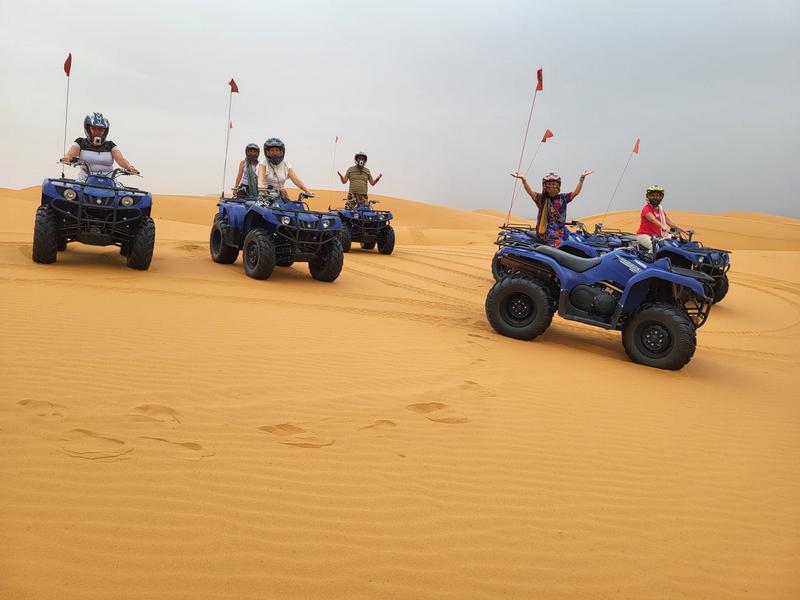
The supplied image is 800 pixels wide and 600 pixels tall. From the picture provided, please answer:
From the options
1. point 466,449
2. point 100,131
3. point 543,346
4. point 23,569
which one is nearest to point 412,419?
point 466,449

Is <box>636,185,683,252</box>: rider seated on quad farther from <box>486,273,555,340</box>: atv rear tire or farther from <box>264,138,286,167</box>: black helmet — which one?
<box>264,138,286,167</box>: black helmet

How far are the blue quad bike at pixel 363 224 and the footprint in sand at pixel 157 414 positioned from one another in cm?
1130

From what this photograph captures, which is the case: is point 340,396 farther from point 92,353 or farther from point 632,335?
point 632,335

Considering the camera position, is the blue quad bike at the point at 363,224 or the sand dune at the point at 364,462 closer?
the sand dune at the point at 364,462

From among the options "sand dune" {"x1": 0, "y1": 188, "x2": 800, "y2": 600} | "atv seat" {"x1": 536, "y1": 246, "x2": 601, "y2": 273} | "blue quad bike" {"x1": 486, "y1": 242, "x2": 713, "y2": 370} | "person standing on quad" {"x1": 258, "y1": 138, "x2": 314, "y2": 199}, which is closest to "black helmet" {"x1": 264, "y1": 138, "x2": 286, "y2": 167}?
"person standing on quad" {"x1": 258, "y1": 138, "x2": 314, "y2": 199}

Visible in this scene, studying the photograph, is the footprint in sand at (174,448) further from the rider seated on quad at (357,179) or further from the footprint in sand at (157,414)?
the rider seated on quad at (357,179)

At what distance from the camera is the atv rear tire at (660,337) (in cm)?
662

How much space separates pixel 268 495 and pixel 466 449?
1313mm

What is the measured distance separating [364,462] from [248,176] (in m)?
8.72

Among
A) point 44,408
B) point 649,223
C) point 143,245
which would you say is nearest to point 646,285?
point 649,223

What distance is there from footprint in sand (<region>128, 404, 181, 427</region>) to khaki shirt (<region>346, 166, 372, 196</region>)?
39.8 ft

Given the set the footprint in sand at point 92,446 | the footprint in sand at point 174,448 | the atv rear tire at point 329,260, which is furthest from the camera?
the atv rear tire at point 329,260

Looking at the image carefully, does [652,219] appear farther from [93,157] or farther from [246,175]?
[93,157]

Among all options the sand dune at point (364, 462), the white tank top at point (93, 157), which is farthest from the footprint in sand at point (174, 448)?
the white tank top at point (93, 157)
